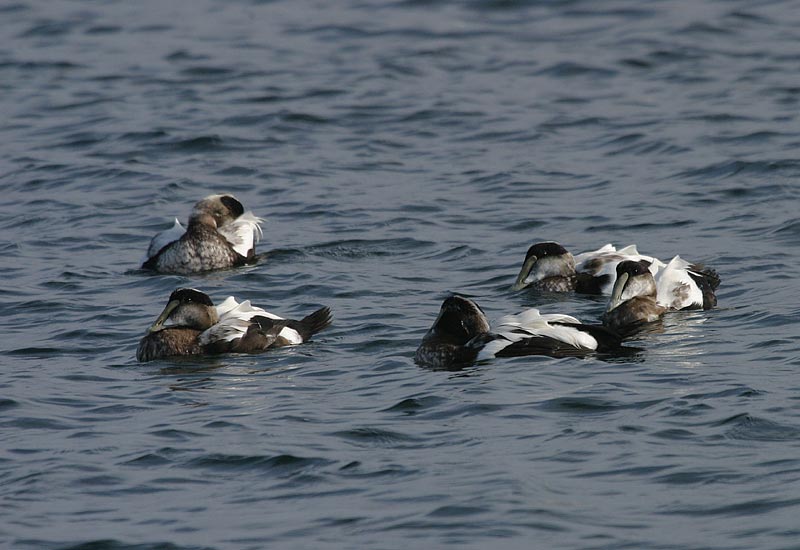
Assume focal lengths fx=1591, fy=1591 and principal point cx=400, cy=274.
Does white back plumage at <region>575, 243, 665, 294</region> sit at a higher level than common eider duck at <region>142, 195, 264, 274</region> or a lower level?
higher

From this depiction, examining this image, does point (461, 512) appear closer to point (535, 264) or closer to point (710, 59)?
point (535, 264)

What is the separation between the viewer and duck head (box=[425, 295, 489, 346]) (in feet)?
36.2

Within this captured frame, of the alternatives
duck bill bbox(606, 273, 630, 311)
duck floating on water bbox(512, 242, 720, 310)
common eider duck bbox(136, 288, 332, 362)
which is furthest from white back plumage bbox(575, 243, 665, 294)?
common eider duck bbox(136, 288, 332, 362)

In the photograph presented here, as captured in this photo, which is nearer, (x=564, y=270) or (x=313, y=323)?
(x=313, y=323)

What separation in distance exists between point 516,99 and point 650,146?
3225 millimetres

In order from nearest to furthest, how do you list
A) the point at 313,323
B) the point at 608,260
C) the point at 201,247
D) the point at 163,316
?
the point at 163,316 < the point at 313,323 < the point at 608,260 < the point at 201,247

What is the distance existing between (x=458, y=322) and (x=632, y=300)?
1.77m

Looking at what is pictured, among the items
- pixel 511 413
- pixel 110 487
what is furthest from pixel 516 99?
pixel 110 487

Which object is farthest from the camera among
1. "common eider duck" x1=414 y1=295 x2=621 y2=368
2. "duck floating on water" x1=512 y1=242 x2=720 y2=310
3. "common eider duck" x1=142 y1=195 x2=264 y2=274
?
"common eider duck" x1=142 y1=195 x2=264 y2=274

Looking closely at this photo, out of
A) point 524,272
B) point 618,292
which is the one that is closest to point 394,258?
point 524,272

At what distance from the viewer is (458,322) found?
36.3ft

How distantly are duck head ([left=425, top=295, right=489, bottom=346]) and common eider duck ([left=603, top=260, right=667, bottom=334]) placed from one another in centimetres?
129

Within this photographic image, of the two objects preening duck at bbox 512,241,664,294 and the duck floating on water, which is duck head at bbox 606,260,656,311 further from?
preening duck at bbox 512,241,664,294

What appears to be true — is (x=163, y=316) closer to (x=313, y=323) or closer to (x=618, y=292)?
(x=313, y=323)
